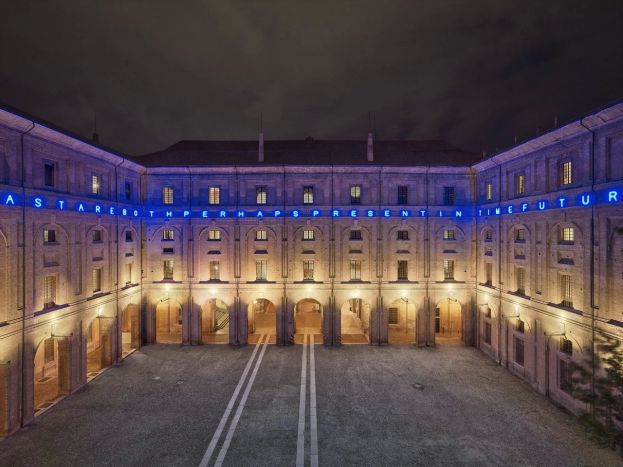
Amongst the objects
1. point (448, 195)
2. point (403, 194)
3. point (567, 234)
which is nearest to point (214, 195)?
point (403, 194)

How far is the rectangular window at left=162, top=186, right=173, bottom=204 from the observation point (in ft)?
Result: 106

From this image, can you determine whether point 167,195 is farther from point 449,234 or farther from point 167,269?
point 449,234

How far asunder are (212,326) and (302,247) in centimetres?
1458

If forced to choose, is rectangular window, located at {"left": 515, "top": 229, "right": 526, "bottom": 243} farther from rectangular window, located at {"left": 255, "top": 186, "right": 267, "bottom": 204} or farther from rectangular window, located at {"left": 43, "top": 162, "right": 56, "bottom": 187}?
rectangular window, located at {"left": 43, "top": 162, "right": 56, "bottom": 187}

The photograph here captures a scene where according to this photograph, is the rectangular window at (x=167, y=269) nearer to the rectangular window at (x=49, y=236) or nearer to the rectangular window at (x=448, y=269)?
the rectangular window at (x=49, y=236)

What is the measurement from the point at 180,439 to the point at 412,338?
79.3 ft

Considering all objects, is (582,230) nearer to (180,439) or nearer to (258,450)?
(258,450)

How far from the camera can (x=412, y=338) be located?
33.9 m

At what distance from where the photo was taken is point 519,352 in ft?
83.2

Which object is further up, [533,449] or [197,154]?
[197,154]

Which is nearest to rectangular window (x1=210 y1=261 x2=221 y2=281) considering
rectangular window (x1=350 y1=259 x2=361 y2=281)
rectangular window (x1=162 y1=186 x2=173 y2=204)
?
rectangular window (x1=162 y1=186 x2=173 y2=204)

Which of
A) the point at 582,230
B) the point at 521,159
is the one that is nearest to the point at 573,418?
the point at 582,230

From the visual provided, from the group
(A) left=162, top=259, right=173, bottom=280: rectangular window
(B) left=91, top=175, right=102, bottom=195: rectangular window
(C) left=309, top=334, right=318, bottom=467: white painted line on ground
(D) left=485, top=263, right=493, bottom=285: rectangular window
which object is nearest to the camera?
(C) left=309, top=334, right=318, bottom=467: white painted line on ground

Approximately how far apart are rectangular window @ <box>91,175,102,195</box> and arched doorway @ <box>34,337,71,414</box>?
11.2 meters
